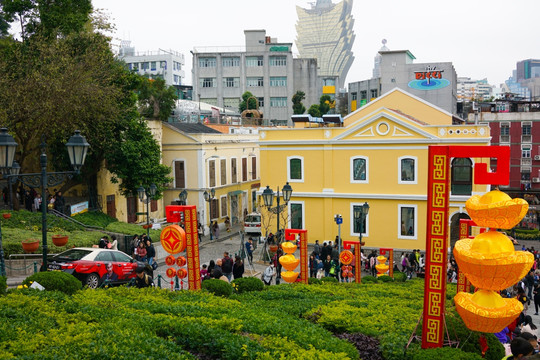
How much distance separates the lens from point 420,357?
22.9 feet

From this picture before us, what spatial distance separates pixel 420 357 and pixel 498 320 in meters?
1.14

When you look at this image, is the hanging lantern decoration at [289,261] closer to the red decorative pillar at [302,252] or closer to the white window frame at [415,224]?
the red decorative pillar at [302,252]

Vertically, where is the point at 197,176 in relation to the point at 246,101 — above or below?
below

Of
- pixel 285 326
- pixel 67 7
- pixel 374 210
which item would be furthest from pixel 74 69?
pixel 285 326

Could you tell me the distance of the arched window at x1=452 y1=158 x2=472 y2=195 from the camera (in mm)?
28297

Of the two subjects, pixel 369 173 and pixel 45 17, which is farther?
pixel 369 173

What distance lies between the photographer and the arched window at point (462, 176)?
28.3 meters

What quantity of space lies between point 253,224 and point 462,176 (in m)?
12.6

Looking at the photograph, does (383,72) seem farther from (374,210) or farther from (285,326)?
(285,326)

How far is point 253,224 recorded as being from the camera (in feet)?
109

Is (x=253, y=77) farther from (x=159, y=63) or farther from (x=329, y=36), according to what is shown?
(x=329, y=36)

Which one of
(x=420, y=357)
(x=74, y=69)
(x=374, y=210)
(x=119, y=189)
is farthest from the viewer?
(x=119, y=189)

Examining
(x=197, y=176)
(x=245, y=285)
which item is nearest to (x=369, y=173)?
(x=197, y=176)

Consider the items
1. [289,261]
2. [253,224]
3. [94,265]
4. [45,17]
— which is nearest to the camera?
[289,261]
